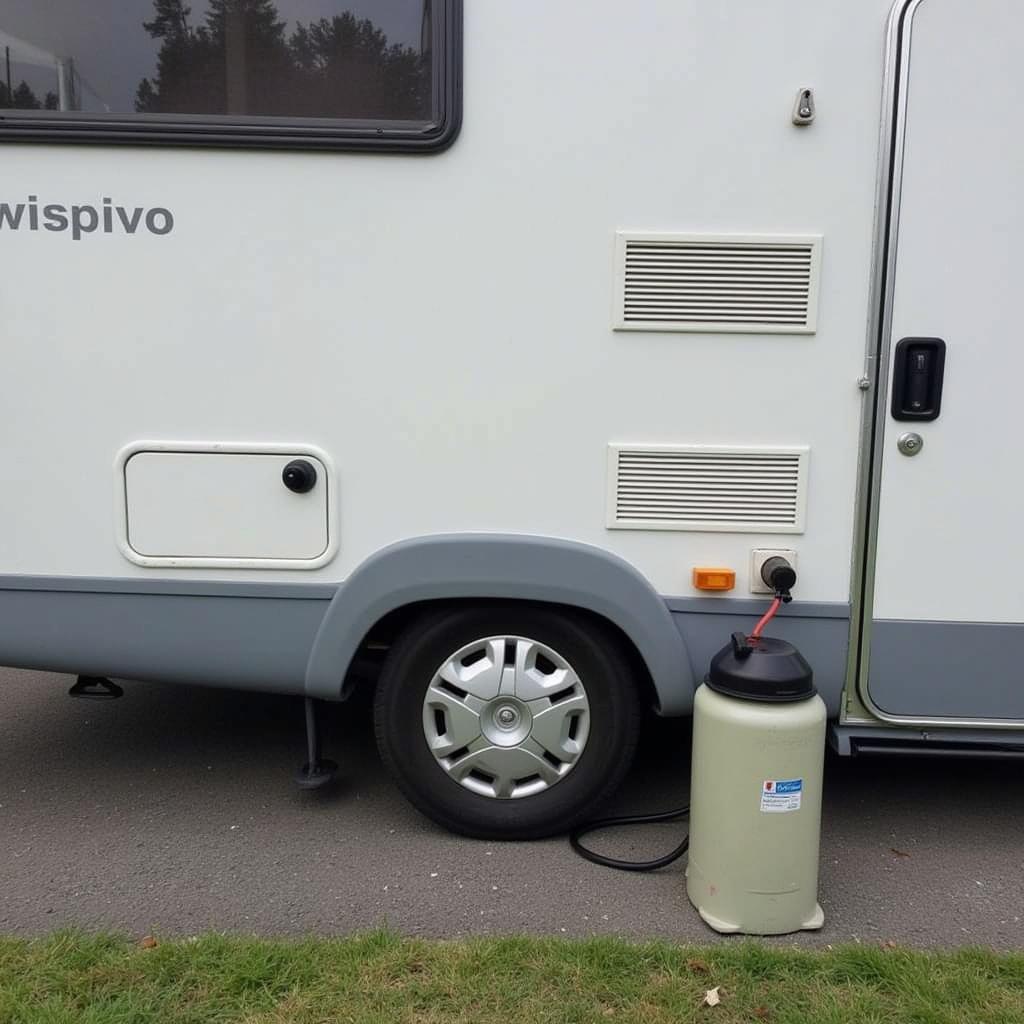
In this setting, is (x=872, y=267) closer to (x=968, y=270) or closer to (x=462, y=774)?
(x=968, y=270)

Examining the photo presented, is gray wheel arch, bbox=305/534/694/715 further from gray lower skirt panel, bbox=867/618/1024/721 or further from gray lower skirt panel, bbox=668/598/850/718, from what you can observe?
gray lower skirt panel, bbox=867/618/1024/721

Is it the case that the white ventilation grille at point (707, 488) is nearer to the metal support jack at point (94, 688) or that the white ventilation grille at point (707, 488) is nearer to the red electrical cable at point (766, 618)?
the red electrical cable at point (766, 618)

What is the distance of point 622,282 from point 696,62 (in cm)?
64

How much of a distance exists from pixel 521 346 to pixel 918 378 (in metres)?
1.15

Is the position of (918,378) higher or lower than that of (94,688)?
higher

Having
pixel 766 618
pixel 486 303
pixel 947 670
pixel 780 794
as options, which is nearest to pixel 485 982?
pixel 780 794

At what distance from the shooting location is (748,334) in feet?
8.93

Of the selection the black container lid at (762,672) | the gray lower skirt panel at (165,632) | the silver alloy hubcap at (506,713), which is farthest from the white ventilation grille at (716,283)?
the gray lower skirt panel at (165,632)

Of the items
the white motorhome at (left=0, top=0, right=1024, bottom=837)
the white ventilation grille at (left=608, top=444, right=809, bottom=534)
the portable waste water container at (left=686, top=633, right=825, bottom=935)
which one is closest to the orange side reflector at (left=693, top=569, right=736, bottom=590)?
the white motorhome at (left=0, top=0, right=1024, bottom=837)

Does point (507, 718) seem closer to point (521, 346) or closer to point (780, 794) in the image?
point (780, 794)

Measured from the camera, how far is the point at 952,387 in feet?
8.82

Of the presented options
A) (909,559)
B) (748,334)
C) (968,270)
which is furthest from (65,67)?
(909,559)

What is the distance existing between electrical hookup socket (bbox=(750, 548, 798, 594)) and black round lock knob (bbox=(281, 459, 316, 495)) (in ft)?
4.42

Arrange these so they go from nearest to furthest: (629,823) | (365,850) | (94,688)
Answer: (365,850)
(629,823)
(94,688)
